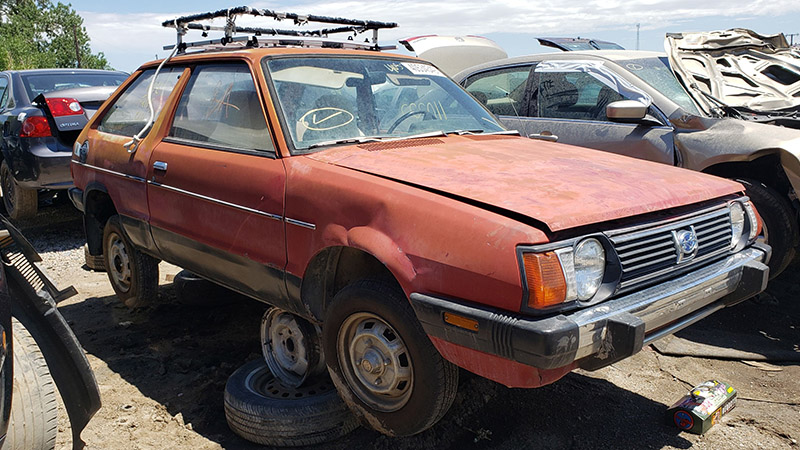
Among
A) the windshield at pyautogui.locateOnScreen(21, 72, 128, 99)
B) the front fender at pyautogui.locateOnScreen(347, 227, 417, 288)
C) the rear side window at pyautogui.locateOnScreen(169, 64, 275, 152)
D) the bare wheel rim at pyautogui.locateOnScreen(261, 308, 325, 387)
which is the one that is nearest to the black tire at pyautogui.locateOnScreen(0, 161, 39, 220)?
the windshield at pyautogui.locateOnScreen(21, 72, 128, 99)

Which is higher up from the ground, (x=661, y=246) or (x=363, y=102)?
(x=363, y=102)

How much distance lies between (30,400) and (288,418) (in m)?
1.06

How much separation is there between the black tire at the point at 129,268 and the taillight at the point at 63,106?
2.50m

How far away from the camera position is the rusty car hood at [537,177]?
2.38m

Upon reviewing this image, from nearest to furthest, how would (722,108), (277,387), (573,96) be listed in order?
1. (277,387)
2. (722,108)
3. (573,96)

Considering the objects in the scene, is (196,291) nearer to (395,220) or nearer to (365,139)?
(365,139)

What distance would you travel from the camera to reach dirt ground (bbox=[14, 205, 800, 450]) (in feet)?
9.55

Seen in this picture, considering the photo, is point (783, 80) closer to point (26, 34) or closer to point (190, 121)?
point (190, 121)

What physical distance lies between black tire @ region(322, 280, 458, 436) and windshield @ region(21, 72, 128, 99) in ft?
19.2

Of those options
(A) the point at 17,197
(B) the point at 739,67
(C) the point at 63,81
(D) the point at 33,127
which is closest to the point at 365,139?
(B) the point at 739,67

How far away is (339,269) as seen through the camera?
2908 mm

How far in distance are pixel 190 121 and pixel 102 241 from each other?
1604mm

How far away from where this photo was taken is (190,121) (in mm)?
3730

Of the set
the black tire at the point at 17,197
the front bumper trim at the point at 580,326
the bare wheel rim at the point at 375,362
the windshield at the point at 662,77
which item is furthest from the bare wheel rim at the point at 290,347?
the black tire at the point at 17,197
